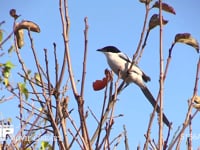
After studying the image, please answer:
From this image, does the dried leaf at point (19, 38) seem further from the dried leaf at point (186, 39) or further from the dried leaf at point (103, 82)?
the dried leaf at point (186, 39)

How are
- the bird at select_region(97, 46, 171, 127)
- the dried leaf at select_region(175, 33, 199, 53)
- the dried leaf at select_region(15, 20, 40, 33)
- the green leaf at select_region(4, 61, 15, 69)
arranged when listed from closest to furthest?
the dried leaf at select_region(175, 33, 199, 53), the dried leaf at select_region(15, 20, 40, 33), the green leaf at select_region(4, 61, 15, 69), the bird at select_region(97, 46, 171, 127)

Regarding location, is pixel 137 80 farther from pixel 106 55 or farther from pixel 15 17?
pixel 15 17

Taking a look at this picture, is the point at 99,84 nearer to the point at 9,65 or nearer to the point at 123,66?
the point at 9,65

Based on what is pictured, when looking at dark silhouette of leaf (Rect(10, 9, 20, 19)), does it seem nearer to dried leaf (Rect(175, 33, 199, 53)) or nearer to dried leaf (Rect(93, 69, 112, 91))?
dried leaf (Rect(93, 69, 112, 91))

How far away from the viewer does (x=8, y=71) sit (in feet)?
10.7

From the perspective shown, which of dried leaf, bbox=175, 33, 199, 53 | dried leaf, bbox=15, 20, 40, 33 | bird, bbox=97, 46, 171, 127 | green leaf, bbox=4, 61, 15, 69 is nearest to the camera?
dried leaf, bbox=175, 33, 199, 53

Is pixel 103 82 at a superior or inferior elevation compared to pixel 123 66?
inferior

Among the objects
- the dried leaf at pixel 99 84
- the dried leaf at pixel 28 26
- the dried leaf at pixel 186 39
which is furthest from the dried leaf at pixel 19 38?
the dried leaf at pixel 186 39

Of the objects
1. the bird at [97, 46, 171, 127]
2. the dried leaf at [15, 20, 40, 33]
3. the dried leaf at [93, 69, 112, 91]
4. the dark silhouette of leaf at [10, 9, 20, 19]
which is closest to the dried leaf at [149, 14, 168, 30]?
the dried leaf at [93, 69, 112, 91]

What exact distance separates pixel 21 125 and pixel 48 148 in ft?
1.36

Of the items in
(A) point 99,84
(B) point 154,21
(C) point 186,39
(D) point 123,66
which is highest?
(D) point 123,66

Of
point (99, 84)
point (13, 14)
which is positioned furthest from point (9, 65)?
point (99, 84)

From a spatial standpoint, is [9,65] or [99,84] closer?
[99,84]

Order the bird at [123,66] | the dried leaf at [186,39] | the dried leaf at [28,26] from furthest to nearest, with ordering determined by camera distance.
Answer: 1. the bird at [123,66]
2. the dried leaf at [28,26]
3. the dried leaf at [186,39]
